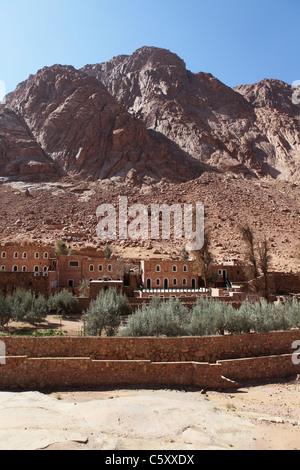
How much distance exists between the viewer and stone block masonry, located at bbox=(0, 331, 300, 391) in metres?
11.8

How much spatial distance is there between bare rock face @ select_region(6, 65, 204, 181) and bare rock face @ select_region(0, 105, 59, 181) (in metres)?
3.14

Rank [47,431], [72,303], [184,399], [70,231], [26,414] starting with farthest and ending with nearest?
[70,231] < [72,303] < [184,399] < [26,414] < [47,431]

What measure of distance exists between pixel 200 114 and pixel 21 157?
5135 centimetres

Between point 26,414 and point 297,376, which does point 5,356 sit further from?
point 297,376

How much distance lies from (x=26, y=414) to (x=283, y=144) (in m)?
97.2

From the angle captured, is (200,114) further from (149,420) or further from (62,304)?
(149,420)

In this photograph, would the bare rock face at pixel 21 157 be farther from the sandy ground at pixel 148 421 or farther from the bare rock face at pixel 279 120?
the sandy ground at pixel 148 421

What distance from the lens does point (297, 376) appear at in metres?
13.7

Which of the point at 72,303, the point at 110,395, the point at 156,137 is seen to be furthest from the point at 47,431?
the point at 156,137

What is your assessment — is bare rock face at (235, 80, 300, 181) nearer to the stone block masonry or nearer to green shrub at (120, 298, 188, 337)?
green shrub at (120, 298, 188, 337)

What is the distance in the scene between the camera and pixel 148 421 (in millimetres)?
8984

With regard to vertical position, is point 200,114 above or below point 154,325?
above

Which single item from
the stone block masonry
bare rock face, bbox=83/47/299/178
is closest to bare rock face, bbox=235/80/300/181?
bare rock face, bbox=83/47/299/178

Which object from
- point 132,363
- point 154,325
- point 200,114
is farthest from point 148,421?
point 200,114
